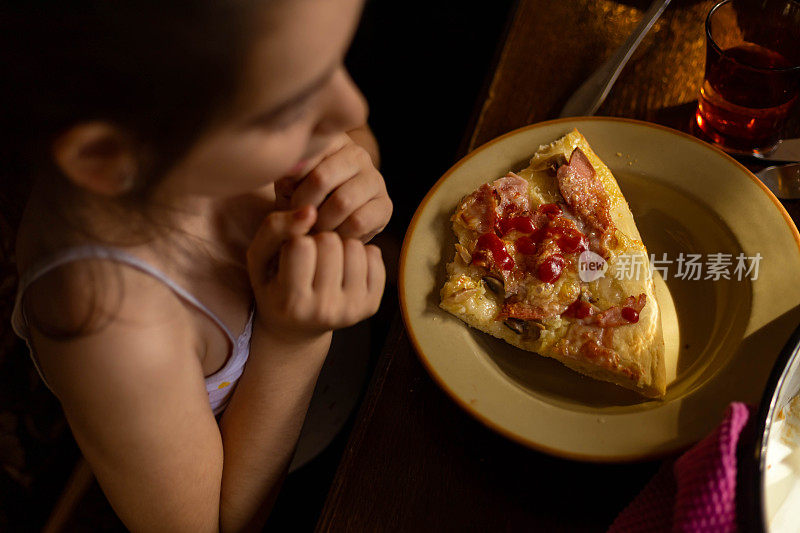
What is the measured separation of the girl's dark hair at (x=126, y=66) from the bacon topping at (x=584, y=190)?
531mm

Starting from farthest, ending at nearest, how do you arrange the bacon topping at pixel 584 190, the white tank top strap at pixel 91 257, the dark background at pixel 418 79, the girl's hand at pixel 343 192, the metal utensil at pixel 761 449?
1. the dark background at pixel 418 79
2. the bacon topping at pixel 584 190
3. the girl's hand at pixel 343 192
4. the white tank top strap at pixel 91 257
5. the metal utensil at pixel 761 449

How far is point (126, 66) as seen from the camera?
49 cm

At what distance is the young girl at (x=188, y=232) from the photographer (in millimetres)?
490

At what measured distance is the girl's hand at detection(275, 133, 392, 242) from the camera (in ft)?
2.60

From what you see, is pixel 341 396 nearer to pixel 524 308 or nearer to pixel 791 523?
pixel 524 308

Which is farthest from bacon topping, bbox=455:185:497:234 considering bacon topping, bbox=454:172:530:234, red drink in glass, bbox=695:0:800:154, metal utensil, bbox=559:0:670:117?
red drink in glass, bbox=695:0:800:154

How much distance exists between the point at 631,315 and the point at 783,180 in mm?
309

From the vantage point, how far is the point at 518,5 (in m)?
1.09

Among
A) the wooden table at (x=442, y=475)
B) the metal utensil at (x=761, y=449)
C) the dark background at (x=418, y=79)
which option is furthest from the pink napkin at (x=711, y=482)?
the dark background at (x=418, y=79)

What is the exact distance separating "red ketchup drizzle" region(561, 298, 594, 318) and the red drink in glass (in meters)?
0.34

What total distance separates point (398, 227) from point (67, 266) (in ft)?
3.80

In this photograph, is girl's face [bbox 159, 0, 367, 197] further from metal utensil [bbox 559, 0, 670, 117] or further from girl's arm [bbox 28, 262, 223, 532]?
metal utensil [bbox 559, 0, 670, 117]

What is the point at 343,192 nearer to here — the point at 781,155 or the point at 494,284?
the point at 494,284

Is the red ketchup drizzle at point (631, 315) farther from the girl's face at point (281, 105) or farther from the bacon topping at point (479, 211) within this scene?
the girl's face at point (281, 105)
